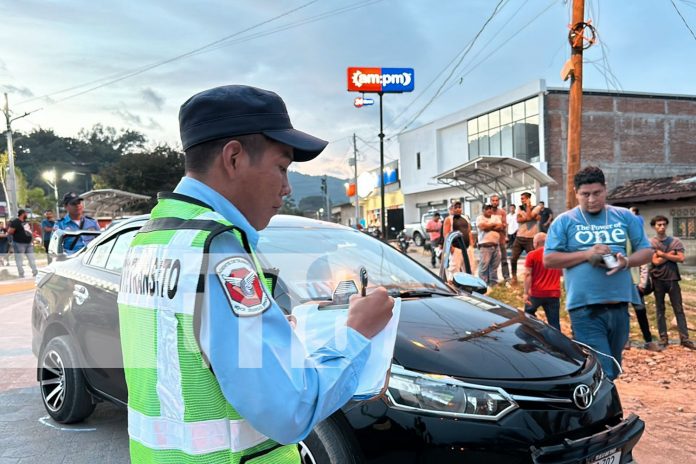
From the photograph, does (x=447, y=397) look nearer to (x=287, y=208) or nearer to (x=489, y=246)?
(x=489, y=246)

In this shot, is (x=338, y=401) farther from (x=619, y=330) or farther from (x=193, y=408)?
(x=619, y=330)

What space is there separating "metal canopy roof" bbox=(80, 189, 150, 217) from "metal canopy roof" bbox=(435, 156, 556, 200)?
13525mm

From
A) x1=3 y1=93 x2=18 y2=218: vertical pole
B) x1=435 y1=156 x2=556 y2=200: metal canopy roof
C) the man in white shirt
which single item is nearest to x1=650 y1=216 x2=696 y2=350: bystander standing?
the man in white shirt

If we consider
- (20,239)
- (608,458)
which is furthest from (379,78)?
(608,458)

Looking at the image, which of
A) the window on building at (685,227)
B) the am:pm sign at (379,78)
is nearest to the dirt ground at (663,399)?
the window on building at (685,227)

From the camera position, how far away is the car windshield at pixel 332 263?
298 centimetres

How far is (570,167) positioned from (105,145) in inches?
3600

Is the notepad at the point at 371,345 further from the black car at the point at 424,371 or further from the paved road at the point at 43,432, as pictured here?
the paved road at the point at 43,432

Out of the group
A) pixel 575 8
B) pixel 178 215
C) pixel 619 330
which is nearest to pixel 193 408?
pixel 178 215

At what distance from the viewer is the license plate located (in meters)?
2.25

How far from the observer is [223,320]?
0.92 metres

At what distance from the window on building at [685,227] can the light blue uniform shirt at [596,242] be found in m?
15.1

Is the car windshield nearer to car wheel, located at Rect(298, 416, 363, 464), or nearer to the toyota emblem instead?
car wheel, located at Rect(298, 416, 363, 464)

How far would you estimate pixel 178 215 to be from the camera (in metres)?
1.05
